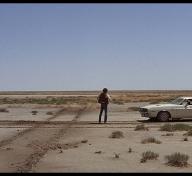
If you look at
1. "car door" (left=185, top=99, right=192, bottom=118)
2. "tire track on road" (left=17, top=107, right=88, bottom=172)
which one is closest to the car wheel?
"car door" (left=185, top=99, right=192, bottom=118)

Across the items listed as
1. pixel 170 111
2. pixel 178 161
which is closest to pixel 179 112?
pixel 170 111

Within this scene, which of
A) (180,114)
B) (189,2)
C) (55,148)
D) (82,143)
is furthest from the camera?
(180,114)

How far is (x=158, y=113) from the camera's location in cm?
2927

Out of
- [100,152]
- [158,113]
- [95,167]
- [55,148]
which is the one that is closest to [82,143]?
[55,148]

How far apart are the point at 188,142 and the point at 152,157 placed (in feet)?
16.5

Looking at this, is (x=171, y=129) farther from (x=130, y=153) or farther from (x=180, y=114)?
(x=130, y=153)

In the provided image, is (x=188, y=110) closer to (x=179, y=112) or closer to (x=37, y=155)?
(x=179, y=112)

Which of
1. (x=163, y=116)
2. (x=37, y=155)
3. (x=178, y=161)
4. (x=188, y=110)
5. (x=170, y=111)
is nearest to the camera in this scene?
(x=178, y=161)

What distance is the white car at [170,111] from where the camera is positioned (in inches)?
1142

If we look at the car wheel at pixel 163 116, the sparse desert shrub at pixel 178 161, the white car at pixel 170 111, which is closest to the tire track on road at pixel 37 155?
the sparse desert shrub at pixel 178 161

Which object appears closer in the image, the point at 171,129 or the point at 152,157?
the point at 152,157

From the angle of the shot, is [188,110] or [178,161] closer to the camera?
[178,161]

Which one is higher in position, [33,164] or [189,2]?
[189,2]

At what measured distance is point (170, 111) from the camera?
29109 millimetres
